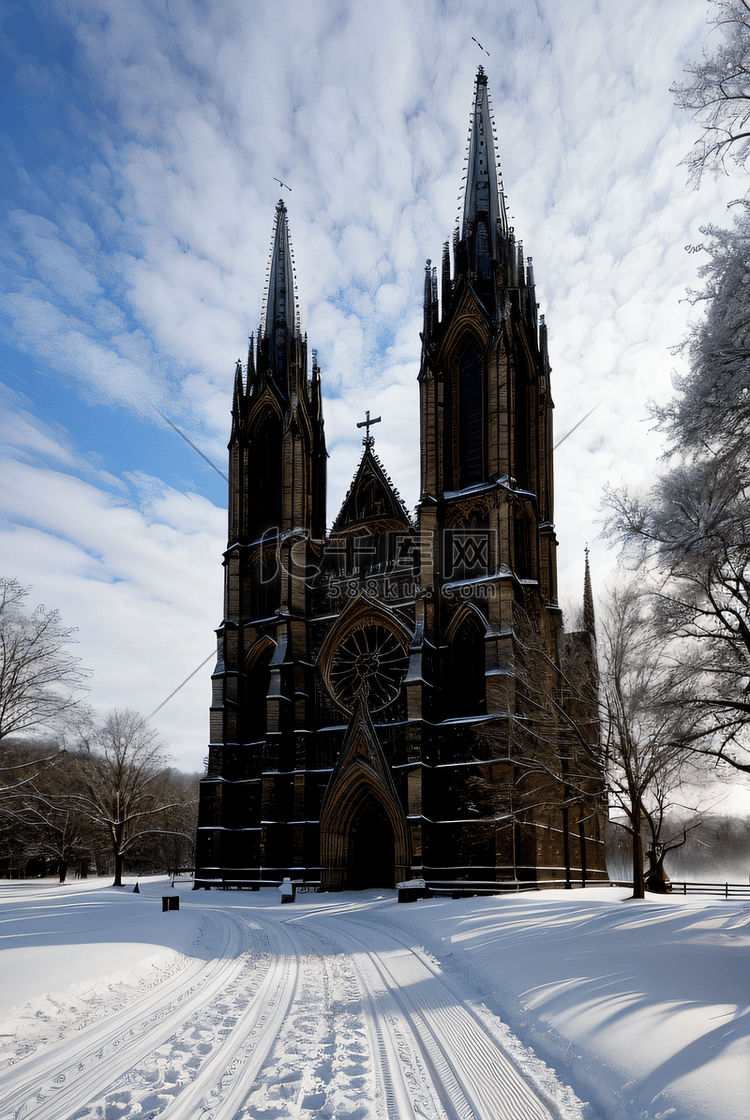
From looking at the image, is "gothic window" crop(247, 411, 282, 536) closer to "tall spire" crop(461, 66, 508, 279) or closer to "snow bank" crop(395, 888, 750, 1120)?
"tall spire" crop(461, 66, 508, 279)

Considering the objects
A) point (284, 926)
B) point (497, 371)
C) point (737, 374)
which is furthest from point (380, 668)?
point (737, 374)

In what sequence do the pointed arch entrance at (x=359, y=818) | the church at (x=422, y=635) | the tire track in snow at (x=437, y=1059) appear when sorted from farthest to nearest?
1. the pointed arch entrance at (x=359, y=818)
2. the church at (x=422, y=635)
3. the tire track in snow at (x=437, y=1059)

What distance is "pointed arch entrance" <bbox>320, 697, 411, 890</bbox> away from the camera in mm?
30672

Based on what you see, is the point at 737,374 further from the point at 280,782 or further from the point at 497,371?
the point at 280,782

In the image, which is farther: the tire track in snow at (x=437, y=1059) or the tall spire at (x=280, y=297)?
the tall spire at (x=280, y=297)

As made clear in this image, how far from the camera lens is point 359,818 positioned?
31797 mm

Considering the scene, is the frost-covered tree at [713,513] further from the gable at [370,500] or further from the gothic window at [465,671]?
the gable at [370,500]

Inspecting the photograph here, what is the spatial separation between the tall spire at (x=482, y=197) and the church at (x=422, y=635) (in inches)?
4.5

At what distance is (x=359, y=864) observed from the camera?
31734mm

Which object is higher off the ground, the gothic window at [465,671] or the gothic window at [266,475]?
the gothic window at [266,475]

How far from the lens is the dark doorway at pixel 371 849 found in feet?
103

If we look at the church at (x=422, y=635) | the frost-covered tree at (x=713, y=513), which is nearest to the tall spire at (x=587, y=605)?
the church at (x=422, y=635)

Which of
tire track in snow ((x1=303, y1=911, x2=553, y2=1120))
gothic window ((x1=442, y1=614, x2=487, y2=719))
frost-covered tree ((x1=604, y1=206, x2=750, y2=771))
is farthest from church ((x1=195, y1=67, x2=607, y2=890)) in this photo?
tire track in snow ((x1=303, y1=911, x2=553, y2=1120))

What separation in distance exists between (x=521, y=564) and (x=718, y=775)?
18.9 metres
